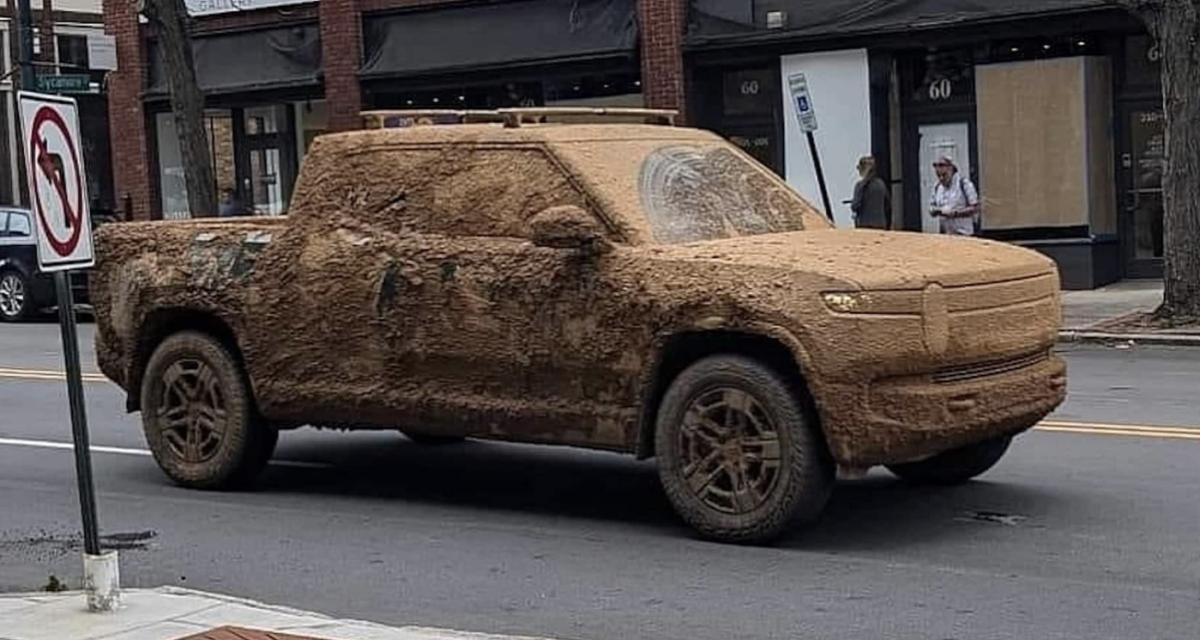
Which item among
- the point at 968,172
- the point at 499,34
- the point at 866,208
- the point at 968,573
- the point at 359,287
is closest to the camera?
the point at 968,573

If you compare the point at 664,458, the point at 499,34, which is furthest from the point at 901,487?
the point at 499,34

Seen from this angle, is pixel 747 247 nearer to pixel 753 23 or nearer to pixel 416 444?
pixel 416 444

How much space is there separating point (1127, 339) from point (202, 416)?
410 inches

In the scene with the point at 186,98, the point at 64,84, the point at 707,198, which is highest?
the point at 64,84

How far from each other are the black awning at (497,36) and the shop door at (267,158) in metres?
2.91

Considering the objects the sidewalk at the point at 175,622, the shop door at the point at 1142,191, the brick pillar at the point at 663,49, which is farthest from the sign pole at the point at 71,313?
the brick pillar at the point at 663,49

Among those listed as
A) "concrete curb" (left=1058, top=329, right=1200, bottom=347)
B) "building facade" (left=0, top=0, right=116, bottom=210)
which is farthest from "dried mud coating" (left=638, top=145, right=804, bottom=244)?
"building facade" (left=0, top=0, right=116, bottom=210)

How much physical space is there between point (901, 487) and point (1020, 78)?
44.7 feet

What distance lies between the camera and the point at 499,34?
26.2m

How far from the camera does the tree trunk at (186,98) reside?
962 inches

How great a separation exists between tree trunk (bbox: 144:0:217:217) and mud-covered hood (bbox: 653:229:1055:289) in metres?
17.0

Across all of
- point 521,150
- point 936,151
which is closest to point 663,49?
point 936,151

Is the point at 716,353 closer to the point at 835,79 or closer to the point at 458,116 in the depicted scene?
the point at 458,116

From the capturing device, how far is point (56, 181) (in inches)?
284
